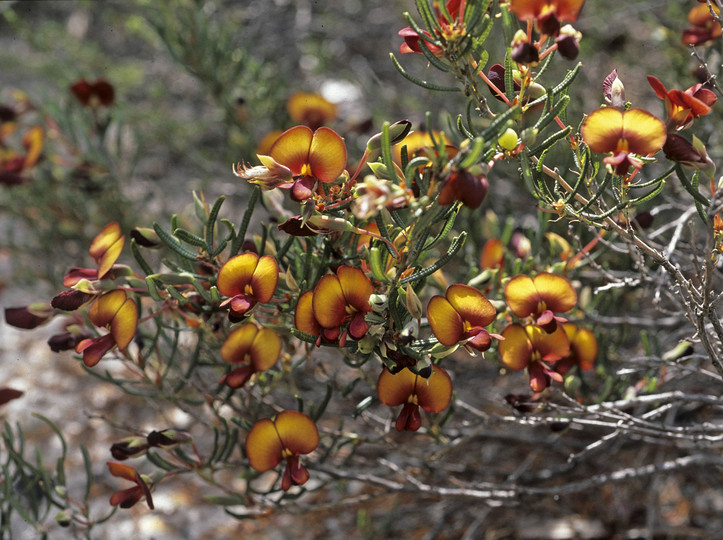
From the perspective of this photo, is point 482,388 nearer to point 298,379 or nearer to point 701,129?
point 298,379

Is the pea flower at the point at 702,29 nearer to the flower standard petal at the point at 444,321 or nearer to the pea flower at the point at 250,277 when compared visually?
the flower standard petal at the point at 444,321

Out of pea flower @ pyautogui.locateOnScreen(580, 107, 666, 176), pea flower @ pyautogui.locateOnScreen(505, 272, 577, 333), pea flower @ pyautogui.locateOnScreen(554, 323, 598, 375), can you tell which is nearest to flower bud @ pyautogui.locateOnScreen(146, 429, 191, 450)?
pea flower @ pyautogui.locateOnScreen(505, 272, 577, 333)

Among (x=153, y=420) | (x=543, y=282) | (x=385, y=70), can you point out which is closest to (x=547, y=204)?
(x=543, y=282)

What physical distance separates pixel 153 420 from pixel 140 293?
1871 mm

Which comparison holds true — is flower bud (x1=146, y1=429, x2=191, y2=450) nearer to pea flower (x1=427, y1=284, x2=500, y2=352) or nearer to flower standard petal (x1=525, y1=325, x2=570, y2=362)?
pea flower (x1=427, y1=284, x2=500, y2=352)

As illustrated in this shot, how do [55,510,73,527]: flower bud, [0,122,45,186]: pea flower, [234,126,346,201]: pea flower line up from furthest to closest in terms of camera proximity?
[0,122,45,186]: pea flower, [55,510,73,527]: flower bud, [234,126,346,201]: pea flower

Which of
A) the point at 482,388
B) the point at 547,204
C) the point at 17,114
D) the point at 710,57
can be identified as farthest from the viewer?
the point at 17,114

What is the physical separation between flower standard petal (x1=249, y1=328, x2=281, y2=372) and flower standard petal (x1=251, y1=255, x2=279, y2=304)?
20 cm

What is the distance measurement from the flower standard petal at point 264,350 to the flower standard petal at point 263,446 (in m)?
→ 0.13

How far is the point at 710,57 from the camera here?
2223 millimetres

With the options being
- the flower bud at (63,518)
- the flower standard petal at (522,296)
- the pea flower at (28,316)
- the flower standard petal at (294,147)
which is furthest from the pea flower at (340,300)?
the flower bud at (63,518)

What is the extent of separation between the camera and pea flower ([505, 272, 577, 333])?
138 cm

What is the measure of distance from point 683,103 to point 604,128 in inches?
6.0

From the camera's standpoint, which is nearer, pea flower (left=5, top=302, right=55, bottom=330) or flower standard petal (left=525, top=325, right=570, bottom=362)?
flower standard petal (left=525, top=325, right=570, bottom=362)
